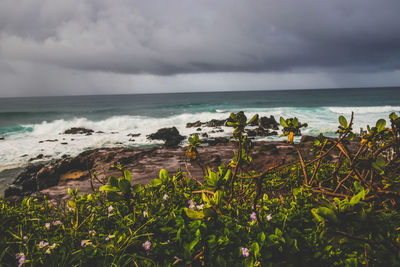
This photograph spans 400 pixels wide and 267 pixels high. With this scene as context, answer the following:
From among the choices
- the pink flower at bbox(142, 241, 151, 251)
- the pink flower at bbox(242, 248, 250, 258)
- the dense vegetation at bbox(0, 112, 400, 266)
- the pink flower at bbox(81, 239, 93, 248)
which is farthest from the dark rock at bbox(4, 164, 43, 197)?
the pink flower at bbox(242, 248, 250, 258)

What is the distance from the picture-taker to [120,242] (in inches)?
45.9

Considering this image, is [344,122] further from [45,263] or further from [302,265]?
[45,263]

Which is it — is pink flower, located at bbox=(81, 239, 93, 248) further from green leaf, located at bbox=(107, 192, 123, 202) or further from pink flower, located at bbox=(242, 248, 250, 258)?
pink flower, located at bbox=(242, 248, 250, 258)

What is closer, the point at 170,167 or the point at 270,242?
the point at 270,242

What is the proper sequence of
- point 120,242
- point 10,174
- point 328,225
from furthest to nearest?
point 10,174 < point 120,242 < point 328,225

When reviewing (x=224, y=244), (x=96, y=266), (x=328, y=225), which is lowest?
(x=96, y=266)

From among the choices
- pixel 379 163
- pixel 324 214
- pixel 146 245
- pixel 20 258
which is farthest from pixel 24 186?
pixel 379 163

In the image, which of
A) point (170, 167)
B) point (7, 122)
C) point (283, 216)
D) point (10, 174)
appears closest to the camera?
point (283, 216)

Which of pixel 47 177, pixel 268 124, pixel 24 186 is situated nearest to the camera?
pixel 47 177

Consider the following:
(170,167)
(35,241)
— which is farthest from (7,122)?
(35,241)

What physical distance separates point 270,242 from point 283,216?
296mm

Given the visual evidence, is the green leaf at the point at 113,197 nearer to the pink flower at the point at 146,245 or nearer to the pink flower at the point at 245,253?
the pink flower at the point at 146,245

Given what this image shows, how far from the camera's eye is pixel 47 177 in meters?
6.22

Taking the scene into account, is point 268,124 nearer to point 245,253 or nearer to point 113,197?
A: point 245,253
